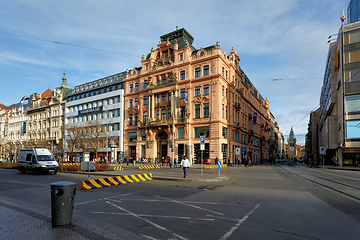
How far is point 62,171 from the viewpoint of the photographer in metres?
25.1

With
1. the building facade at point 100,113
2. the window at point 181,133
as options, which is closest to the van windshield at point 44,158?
the window at point 181,133

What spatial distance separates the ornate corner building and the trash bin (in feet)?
103

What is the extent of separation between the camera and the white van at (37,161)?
21375 mm

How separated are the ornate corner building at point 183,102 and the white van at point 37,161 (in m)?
18.6

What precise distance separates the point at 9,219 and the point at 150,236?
360 cm

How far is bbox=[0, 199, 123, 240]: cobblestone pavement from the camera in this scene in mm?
4770

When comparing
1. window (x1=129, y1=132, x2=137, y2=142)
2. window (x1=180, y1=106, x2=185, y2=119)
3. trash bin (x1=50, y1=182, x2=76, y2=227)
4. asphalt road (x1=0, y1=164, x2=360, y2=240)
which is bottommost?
asphalt road (x1=0, y1=164, x2=360, y2=240)

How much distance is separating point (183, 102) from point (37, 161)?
2768 cm

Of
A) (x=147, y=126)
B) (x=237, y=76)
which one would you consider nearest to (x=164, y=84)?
(x=147, y=126)

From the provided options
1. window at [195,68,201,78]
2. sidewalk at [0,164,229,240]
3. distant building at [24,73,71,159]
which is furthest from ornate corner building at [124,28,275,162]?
sidewalk at [0,164,229,240]

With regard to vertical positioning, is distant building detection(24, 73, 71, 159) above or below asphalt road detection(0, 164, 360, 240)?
above

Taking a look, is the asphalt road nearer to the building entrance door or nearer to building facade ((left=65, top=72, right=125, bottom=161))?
the building entrance door

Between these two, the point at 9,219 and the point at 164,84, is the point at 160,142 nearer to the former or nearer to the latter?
the point at 164,84

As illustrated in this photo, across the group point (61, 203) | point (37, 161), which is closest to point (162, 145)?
point (37, 161)
